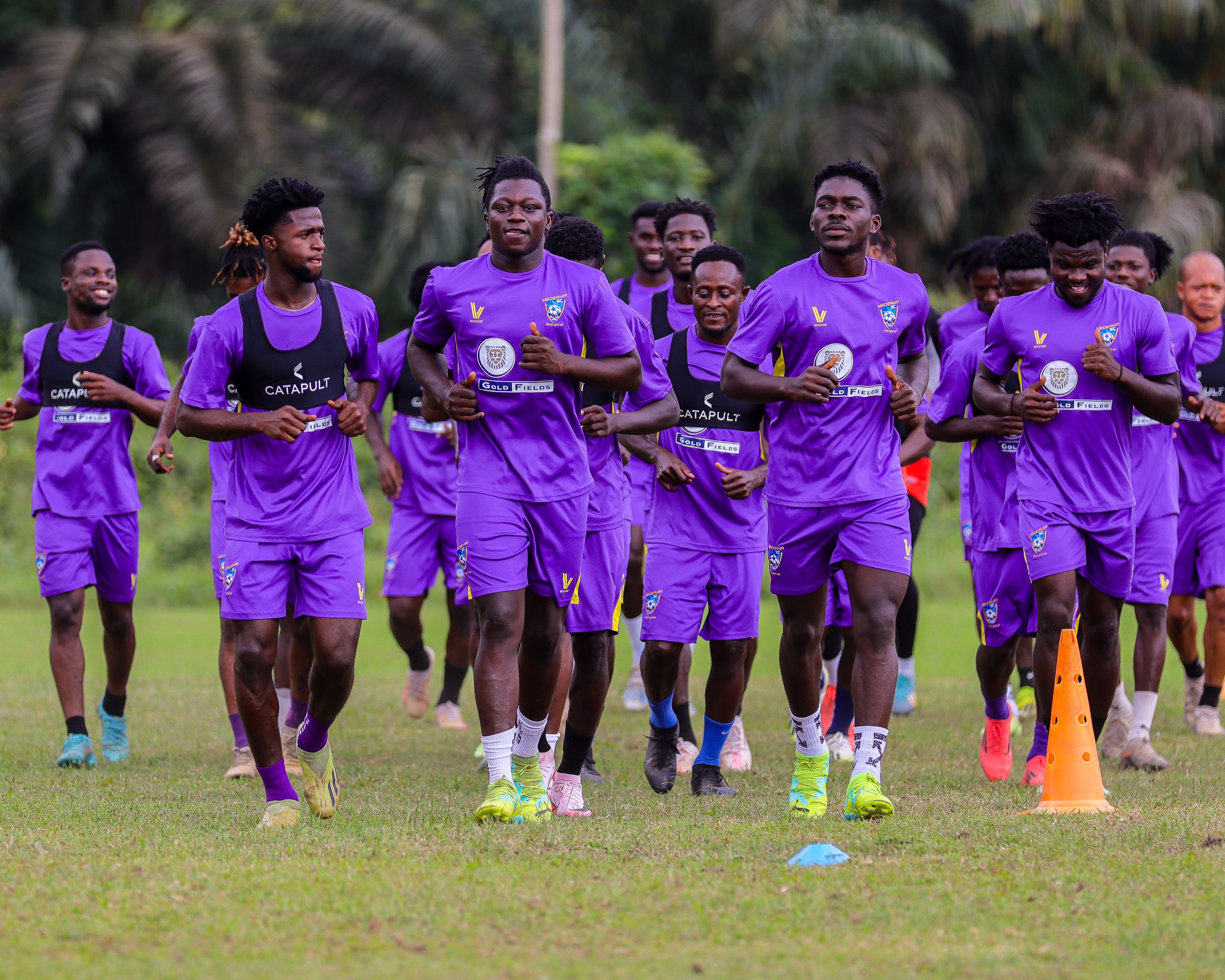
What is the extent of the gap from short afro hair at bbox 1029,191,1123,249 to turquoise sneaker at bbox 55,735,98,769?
5760 millimetres

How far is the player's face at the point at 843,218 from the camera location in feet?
23.7

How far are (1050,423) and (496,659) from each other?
2.92 m

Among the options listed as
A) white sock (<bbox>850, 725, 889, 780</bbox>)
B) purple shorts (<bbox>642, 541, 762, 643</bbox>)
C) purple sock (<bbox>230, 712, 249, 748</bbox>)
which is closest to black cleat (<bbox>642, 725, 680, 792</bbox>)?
purple shorts (<bbox>642, 541, 762, 643</bbox>)

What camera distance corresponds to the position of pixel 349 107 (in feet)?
88.9

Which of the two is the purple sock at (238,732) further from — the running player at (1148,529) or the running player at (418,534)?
the running player at (1148,529)

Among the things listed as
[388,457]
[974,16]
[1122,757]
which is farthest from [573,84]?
[1122,757]

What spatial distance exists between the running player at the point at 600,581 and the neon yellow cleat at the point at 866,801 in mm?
1245

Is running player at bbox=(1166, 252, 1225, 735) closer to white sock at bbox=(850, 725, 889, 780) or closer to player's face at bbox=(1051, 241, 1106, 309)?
player's face at bbox=(1051, 241, 1106, 309)

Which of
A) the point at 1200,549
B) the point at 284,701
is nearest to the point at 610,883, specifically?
the point at 284,701

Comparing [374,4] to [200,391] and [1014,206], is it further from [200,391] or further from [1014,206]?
[200,391]

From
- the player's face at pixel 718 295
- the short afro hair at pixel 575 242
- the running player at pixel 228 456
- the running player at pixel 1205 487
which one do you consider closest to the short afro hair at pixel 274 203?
the running player at pixel 228 456

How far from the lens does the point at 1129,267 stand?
943 centimetres

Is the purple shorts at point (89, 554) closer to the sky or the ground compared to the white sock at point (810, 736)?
closer to the sky

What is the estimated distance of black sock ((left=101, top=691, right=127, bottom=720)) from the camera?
9.68 metres
